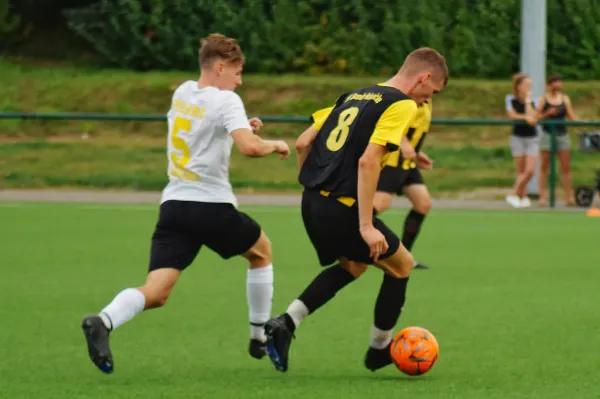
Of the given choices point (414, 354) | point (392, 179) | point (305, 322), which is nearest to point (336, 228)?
point (414, 354)

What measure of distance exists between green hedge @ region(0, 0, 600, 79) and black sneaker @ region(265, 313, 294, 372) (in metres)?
22.6

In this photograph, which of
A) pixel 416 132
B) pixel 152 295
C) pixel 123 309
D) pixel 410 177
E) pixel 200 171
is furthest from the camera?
pixel 410 177

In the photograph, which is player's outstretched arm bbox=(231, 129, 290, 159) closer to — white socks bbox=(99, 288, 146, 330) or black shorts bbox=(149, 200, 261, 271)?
black shorts bbox=(149, 200, 261, 271)

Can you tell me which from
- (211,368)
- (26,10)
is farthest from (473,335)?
(26,10)

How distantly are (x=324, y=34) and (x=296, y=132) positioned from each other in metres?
5.96

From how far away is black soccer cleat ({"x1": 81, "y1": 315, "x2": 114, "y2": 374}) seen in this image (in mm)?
6895

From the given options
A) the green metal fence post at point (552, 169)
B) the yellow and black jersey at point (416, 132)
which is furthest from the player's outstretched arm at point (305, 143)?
the green metal fence post at point (552, 169)

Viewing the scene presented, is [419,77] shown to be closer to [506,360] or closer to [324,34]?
[506,360]

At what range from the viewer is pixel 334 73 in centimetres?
3028

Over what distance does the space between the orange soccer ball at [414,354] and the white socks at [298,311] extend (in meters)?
0.50

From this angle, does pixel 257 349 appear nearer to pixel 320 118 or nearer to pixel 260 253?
pixel 260 253

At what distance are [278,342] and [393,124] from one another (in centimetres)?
129

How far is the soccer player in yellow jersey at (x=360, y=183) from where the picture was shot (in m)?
7.03

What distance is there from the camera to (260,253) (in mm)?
7961
